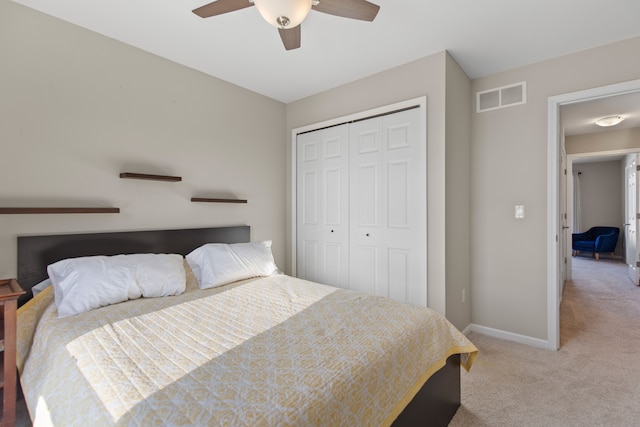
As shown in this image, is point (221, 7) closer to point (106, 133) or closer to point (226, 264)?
point (106, 133)

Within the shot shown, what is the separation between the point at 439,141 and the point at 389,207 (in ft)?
2.37

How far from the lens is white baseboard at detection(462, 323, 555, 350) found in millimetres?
2689

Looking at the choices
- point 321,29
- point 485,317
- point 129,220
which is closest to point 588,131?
point 485,317

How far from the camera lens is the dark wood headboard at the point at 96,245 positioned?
196cm

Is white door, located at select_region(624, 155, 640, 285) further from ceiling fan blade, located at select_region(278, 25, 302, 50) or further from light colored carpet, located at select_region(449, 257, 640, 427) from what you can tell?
ceiling fan blade, located at select_region(278, 25, 302, 50)

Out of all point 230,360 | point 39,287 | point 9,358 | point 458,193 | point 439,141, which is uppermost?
point 439,141

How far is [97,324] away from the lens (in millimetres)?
1585

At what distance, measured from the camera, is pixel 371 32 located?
7.54 feet

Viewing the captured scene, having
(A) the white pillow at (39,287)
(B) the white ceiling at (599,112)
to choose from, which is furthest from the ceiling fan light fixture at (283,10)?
(B) the white ceiling at (599,112)

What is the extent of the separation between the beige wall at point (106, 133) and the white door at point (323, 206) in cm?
63

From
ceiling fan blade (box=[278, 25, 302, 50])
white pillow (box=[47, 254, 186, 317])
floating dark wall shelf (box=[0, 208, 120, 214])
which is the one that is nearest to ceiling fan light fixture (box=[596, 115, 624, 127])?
ceiling fan blade (box=[278, 25, 302, 50])

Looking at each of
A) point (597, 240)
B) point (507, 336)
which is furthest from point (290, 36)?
point (597, 240)

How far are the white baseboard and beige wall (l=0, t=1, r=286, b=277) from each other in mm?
2551

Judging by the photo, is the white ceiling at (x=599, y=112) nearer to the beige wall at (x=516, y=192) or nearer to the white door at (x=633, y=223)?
the white door at (x=633, y=223)
